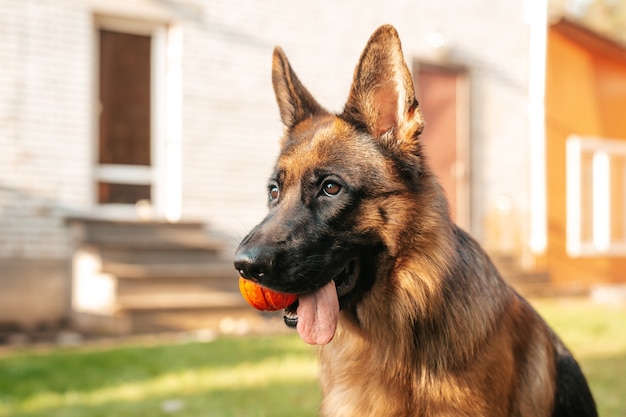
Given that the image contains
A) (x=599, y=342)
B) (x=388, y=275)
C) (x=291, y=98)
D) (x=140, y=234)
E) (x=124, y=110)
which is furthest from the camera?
(x=124, y=110)

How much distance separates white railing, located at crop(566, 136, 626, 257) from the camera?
A: 1405 centimetres

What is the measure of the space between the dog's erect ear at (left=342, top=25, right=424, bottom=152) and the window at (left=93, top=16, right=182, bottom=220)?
740 centimetres

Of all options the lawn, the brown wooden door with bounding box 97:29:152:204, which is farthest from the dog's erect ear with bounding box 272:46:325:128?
the brown wooden door with bounding box 97:29:152:204

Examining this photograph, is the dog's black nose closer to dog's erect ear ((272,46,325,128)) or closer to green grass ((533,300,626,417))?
dog's erect ear ((272,46,325,128))

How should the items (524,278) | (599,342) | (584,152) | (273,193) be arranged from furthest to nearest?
(584,152) → (524,278) → (599,342) → (273,193)

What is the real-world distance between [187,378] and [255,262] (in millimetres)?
3456

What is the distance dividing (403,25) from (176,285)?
6.12 meters

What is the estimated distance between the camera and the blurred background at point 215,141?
29.7ft

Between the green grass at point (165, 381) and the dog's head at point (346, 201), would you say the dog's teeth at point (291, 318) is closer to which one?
the dog's head at point (346, 201)

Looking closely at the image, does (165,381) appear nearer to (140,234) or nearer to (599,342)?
(140,234)

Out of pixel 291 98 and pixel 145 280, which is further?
pixel 145 280

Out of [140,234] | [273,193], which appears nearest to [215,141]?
[140,234]

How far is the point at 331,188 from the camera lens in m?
2.93

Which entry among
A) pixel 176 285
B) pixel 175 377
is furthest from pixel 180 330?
pixel 175 377
